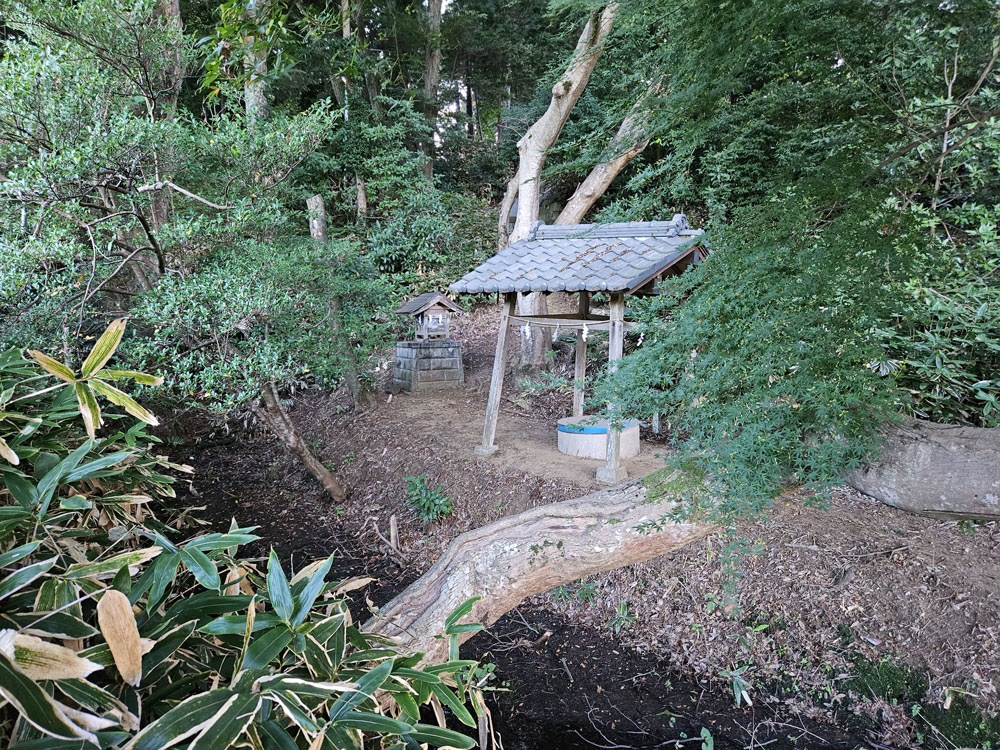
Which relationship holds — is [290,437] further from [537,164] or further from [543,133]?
[543,133]

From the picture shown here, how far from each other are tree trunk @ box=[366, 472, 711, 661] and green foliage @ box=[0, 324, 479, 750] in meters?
0.79

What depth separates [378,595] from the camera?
416cm

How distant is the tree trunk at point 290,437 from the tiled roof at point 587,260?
200 cm

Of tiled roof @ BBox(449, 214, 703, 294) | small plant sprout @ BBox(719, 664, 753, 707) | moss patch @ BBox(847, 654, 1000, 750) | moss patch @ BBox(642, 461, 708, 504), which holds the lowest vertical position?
small plant sprout @ BBox(719, 664, 753, 707)

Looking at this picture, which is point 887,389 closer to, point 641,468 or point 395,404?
point 641,468

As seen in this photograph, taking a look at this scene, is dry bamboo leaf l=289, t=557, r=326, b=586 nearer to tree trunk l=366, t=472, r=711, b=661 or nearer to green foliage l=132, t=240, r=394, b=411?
tree trunk l=366, t=472, r=711, b=661

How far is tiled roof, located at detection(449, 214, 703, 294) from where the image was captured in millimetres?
4195

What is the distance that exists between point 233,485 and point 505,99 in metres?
12.9

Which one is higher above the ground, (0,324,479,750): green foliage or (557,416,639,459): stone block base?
(0,324,479,750): green foliage

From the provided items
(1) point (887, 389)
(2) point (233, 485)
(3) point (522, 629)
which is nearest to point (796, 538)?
(3) point (522, 629)

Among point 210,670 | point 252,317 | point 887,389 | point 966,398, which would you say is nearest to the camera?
point 210,670

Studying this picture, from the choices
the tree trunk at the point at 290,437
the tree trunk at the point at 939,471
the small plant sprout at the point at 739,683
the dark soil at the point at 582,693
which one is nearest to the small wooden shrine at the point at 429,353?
the tree trunk at the point at 290,437

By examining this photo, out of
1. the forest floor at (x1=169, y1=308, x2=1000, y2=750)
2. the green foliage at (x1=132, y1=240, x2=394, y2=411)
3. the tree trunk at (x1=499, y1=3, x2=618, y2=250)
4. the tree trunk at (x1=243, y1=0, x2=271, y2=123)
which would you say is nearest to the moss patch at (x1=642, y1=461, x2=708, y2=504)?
the forest floor at (x1=169, y1=308, x2=1000, y2=750)

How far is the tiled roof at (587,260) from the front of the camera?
4195 mm
